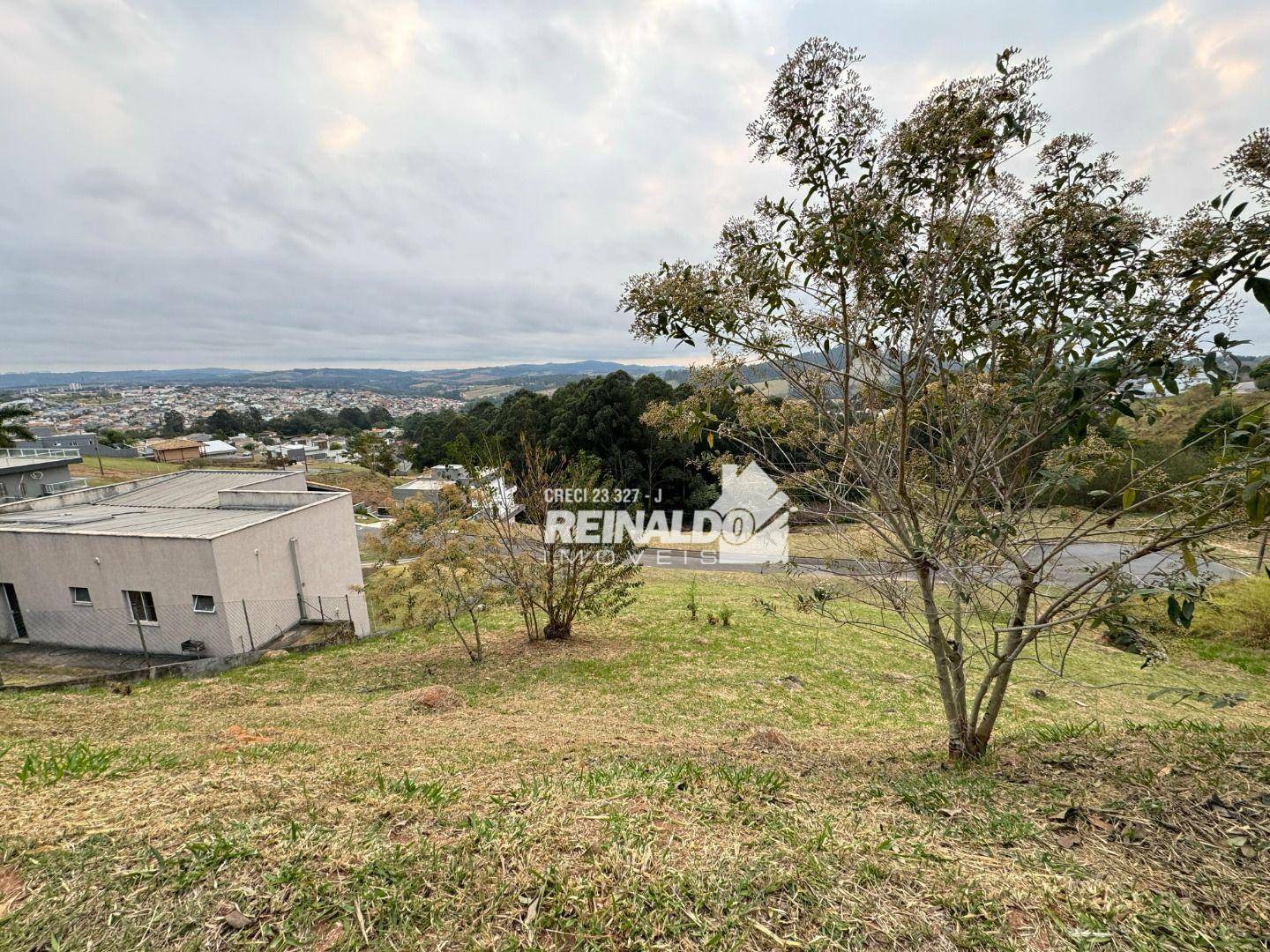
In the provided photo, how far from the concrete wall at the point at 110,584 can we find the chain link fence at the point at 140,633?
0.06 ft

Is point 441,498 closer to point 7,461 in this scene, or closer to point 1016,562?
point 1016,562

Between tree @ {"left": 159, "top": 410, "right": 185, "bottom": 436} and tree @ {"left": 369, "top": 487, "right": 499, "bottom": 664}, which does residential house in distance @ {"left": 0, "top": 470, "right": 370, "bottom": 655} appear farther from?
tree @ {"left": 159, "top": 410, "right": 185, "bottom": 436}

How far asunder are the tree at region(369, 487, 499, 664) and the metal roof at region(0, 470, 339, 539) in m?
3.63

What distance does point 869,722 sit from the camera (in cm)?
629

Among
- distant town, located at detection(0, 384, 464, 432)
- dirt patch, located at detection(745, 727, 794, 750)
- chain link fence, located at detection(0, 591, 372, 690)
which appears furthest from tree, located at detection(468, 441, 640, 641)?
distant town, located at detection(0, 384, 464, 432)

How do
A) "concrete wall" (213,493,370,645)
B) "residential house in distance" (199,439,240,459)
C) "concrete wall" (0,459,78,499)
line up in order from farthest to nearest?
"residential house in distance" (199,439,240,459) → "concrete wall" (0,459,78,499) → "concrete wall" (213,493,370,645)

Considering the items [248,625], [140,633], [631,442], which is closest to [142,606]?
[140,633]

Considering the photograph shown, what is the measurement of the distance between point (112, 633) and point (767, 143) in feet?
45.3

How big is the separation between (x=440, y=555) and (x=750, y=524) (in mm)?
16458

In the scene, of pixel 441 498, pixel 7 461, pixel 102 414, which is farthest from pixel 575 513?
pixel 102 414

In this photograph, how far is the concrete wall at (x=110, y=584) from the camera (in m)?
9.46

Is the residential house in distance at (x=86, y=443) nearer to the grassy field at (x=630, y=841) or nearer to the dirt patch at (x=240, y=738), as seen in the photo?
the dirt patch at (x=240, y=738)

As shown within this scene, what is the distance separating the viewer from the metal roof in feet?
33.6

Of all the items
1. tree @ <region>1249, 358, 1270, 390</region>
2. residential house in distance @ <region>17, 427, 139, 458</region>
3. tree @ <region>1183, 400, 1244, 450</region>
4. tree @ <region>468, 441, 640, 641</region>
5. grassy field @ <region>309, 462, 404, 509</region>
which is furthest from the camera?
residential house in distance @ <region>17, 427, 139, 458</region>
